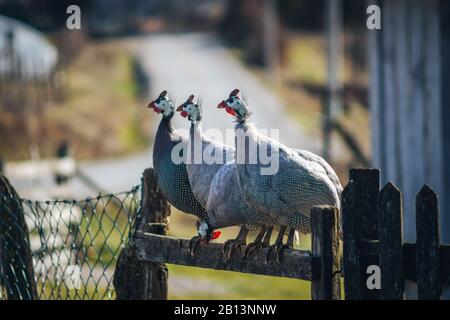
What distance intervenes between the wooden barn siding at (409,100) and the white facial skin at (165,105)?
4155mm

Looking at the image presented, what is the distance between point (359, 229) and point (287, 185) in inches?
26.6

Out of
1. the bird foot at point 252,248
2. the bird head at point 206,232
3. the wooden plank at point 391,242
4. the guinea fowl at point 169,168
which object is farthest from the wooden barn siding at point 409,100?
the wooden plank at point 391,242

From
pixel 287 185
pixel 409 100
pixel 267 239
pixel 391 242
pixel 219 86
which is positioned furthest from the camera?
pixel 219 86

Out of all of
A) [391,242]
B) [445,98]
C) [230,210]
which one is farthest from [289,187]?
[445,98]

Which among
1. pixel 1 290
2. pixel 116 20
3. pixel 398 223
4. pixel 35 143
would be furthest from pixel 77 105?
pixel 398 223

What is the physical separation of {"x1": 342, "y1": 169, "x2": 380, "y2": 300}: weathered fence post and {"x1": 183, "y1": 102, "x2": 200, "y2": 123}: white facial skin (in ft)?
4.86

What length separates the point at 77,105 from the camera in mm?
29812

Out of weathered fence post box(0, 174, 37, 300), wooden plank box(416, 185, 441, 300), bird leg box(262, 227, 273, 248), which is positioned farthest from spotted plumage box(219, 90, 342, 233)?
weathered fence post box(0, 174, 37, 300)

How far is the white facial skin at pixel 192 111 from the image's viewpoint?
643 cm

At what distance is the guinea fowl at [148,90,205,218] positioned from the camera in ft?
21.0

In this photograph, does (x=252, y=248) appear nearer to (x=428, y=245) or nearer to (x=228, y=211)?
(x=228, y=211)

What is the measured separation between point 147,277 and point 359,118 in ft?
75.8

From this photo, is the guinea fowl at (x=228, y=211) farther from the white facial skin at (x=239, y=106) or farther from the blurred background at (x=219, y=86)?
the blurred background at (x=219, y=86)

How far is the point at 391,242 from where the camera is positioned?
5.05m
